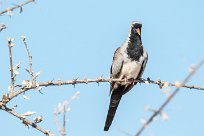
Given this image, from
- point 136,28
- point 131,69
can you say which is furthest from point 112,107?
point 136,28

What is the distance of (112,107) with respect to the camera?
20.2ft

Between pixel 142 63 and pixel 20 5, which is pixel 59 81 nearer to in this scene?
pixel 20 5

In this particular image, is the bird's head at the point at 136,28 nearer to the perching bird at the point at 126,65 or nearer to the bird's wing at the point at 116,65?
the perching bird at the point at 126,65

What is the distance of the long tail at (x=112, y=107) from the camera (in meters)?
5.55

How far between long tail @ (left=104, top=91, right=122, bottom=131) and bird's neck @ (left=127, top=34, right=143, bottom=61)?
0.64 metres

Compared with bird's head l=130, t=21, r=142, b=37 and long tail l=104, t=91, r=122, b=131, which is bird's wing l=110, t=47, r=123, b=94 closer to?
long tail l=104, t=91, r=122, b=131

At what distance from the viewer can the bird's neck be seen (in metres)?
6.49

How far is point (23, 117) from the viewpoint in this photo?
9.41ft

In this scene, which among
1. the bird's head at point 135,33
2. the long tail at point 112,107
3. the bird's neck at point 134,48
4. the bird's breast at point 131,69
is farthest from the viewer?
the bird's head at point 135,33

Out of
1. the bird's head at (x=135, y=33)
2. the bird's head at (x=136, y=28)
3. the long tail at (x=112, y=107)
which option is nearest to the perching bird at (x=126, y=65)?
the long tail at (x=112, y=107)

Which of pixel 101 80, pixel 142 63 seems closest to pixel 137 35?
pixel 142 63

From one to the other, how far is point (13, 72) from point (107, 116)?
9.55 feet

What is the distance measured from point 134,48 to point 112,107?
42.8 inches

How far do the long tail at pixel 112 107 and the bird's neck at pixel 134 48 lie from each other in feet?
2.11
